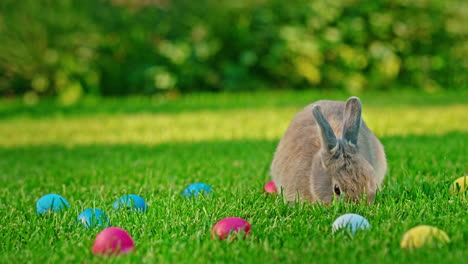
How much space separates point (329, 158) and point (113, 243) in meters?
1.21

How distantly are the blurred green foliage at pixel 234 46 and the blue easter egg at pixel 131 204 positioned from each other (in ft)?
23.0

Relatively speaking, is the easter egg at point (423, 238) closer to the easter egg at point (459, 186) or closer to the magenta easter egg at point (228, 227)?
the magenta easter egg at point (228, 227)

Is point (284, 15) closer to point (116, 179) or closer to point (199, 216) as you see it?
point (116, 179)

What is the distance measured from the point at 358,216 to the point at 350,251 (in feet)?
0.98

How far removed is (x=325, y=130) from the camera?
3.10 meters

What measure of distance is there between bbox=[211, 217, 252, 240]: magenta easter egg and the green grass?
0.17ft

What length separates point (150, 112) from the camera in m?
8.76

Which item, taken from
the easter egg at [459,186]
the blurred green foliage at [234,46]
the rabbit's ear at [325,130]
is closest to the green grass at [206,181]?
the easter egg at [459,186]

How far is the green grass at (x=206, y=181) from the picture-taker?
254cm

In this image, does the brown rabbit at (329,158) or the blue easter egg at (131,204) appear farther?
the blue easter egg at (131,204)

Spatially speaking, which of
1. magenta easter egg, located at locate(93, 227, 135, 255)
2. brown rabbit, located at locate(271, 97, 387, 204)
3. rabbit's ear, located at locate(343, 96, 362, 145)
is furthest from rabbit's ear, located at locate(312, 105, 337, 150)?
magenta easter egg, located at locate(93, 227, 135, 255)

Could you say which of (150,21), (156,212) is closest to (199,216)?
(156,212)

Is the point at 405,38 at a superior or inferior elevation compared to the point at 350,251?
superior

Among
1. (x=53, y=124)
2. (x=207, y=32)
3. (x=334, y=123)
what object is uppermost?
(x=207, y=32)
